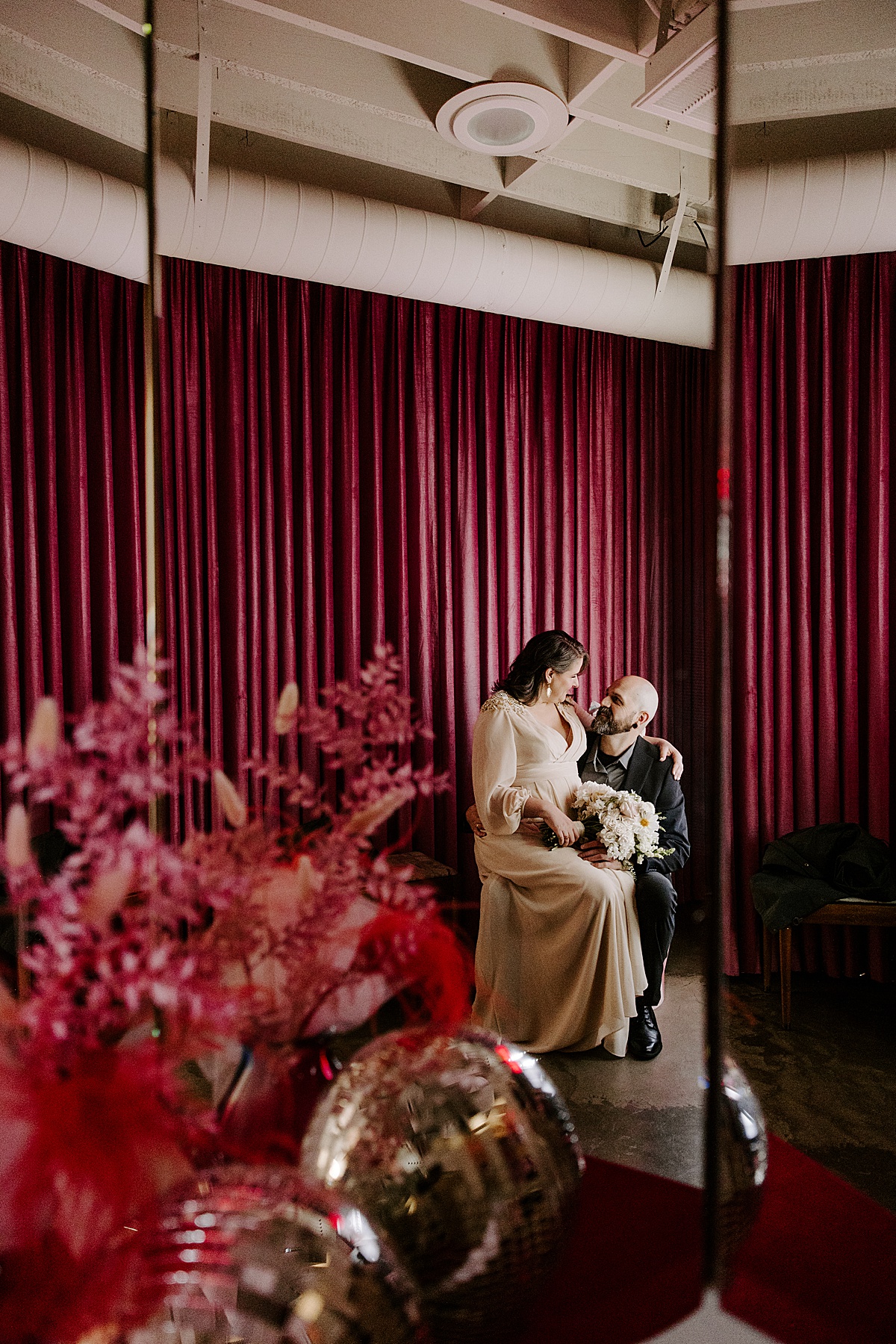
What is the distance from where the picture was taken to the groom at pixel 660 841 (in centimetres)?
211

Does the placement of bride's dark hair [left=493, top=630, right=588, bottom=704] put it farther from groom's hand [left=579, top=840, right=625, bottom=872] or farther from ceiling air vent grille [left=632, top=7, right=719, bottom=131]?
ceiling air vent grille [left=632, top=7, right=719, bottom=131]

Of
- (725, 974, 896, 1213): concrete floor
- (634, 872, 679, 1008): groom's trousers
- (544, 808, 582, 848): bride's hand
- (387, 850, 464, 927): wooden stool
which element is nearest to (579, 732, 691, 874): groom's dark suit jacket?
(634, 872, 679, 1008): groom's trousers

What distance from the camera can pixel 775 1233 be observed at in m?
0.75

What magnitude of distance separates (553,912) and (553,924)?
0.04 m

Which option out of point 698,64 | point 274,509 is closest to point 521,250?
point 698,64

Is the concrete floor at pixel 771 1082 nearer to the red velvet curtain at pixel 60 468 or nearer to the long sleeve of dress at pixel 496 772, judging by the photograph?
the long sleeve of dress at pixel 496 772

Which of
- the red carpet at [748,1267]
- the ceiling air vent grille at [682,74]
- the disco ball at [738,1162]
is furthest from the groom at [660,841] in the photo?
the ceiling air vent grille at [682,74]

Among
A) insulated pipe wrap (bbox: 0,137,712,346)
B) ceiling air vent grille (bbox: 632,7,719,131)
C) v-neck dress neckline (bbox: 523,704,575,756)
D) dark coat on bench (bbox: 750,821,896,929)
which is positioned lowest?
dark coat on bench (bbox: 750,821,896,929)

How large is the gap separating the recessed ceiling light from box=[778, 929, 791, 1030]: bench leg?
234 cm

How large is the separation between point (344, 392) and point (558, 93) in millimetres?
1102

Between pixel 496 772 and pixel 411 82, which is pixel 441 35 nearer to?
pixel 411 82

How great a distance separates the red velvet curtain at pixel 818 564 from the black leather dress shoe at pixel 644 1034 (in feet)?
2.00

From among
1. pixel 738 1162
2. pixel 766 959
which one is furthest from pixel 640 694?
pixel 766 959

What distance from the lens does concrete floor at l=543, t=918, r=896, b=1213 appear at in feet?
6.23
